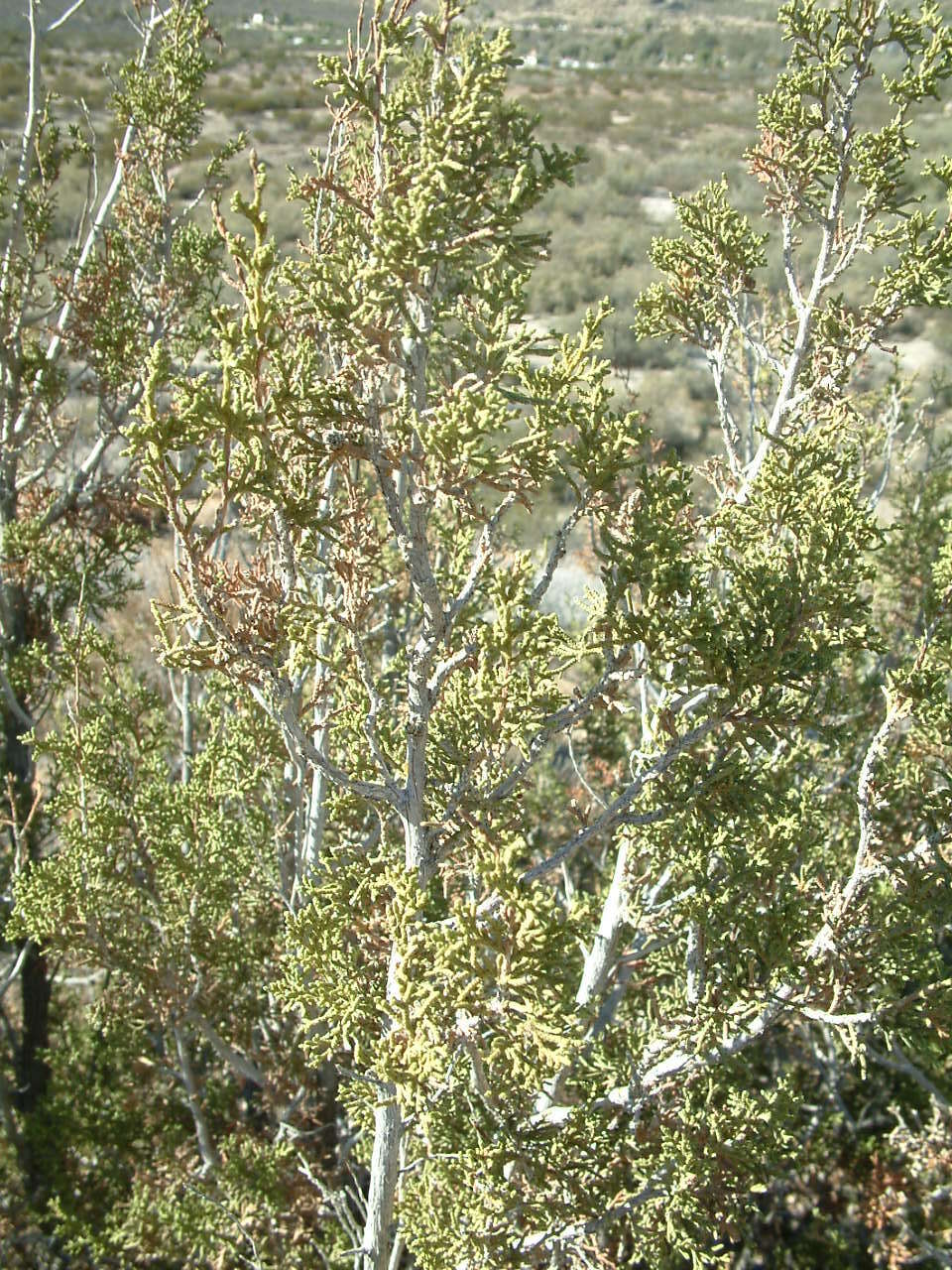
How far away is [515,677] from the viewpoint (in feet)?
9.72

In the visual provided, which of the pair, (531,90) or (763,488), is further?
(531,90)

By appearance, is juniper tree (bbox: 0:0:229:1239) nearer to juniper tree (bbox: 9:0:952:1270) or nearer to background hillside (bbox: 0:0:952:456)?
background hillside (bbox: 0:0:952:456)

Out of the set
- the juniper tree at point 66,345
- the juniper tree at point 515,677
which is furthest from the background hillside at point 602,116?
the juniper tree at point 515,677

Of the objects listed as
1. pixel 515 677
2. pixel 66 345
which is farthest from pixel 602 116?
pixel 515 677

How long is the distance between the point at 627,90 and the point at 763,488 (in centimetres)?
5498

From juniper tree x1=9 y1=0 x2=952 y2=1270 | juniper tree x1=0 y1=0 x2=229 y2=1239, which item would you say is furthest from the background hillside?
juniper tree x1=9 y1=0 x2=952 y2=1270

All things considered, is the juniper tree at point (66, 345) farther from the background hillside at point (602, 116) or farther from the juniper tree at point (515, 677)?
the juniper tree at point (515, 677)

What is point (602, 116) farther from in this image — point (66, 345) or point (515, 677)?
point (515, 677)

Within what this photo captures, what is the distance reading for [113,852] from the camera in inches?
209

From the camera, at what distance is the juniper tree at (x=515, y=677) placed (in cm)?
264

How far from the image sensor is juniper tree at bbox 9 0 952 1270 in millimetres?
2641

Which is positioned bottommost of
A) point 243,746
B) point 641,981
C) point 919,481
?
point 641,981

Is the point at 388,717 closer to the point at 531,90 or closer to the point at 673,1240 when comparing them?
the point at 673,1240

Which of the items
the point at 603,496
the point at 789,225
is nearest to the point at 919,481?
the point at 789,225
